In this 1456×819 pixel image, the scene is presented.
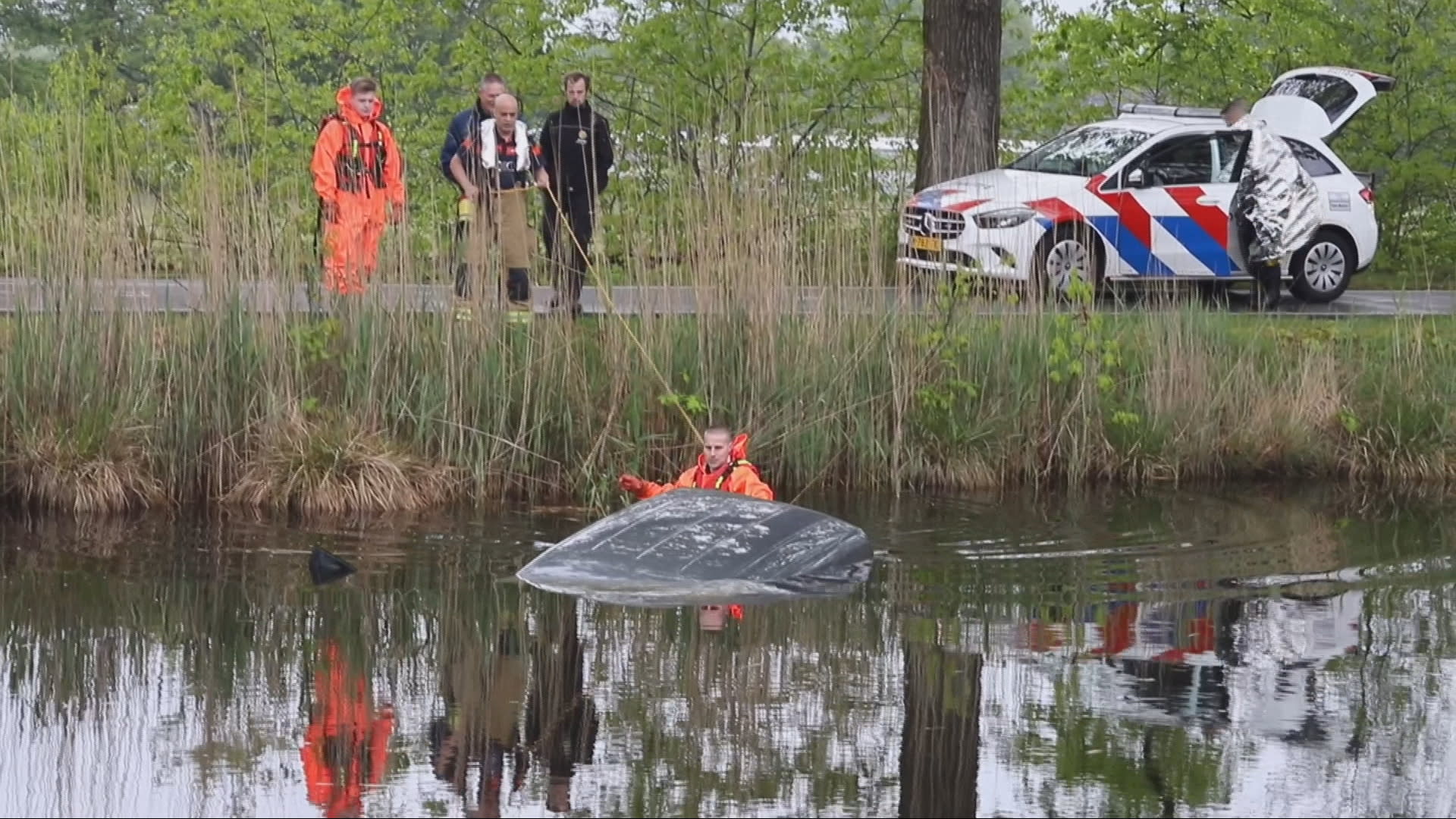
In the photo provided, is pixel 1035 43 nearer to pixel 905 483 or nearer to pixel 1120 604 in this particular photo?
pixel 905 483

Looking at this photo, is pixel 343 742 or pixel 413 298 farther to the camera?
pixel 413 298

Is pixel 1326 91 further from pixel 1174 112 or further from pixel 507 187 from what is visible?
pixel 507 187

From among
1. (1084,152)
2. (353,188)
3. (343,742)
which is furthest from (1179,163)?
(343,742)

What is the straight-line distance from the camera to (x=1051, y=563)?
10789 mm

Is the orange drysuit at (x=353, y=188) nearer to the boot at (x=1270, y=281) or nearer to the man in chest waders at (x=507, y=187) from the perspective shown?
the man in chest waders at (x=507, y=187)

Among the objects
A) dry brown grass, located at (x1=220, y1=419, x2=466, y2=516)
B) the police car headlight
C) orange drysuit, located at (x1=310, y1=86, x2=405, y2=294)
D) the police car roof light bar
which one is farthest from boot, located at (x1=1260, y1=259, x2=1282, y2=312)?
dry brown grass, located at (x1=220, y1=419, x2=466, y2=516)

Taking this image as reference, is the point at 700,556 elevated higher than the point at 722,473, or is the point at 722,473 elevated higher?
the point at 722,473

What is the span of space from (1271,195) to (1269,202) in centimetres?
5

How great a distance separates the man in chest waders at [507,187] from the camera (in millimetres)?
A: 11859

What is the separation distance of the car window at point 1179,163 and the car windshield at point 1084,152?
168 millimetres

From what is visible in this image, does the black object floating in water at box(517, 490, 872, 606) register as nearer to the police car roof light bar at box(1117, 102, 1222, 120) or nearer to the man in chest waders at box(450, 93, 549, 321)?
the man in chest waders at box(450, 93, 549, 321)

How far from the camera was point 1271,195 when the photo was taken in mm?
16172

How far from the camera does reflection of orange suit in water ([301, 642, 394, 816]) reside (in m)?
6.91

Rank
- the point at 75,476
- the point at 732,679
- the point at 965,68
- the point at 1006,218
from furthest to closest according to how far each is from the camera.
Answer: the point at 965,68, the point at 1006,218, the point at 75,476, the point at 732,679
